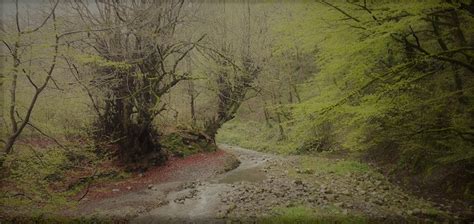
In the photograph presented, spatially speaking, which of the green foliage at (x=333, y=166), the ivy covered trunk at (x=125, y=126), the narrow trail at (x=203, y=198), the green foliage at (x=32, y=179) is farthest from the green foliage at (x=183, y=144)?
the green foliage at (x=32, y=179)

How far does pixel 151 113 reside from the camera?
11.6 metres

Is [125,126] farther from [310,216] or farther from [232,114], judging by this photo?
[310,216]

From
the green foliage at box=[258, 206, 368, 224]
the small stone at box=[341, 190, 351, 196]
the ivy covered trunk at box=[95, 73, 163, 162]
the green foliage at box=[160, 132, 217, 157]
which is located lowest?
the green foliage at box=[160, 132, 217, 157]

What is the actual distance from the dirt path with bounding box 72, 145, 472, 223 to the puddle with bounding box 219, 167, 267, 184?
0.03 m

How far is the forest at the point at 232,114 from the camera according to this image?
570 centimetres

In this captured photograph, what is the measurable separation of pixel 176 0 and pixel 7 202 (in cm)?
716

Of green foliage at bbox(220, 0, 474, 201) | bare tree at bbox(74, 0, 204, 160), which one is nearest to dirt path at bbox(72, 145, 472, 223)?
green foliage at bbox(220, 0, 474, 201)

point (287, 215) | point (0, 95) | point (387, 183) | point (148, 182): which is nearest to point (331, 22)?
point (287, 215)

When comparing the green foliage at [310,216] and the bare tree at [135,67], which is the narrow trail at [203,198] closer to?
the green foliage at [310,216]

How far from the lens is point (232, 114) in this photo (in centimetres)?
1526

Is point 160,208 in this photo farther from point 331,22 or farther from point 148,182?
point 331,22

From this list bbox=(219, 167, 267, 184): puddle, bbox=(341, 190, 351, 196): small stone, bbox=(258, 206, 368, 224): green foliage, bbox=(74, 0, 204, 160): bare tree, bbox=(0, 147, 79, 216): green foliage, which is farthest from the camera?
bbox=(219, 167, 267, 184): puddle

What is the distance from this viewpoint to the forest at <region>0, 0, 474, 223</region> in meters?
5.70

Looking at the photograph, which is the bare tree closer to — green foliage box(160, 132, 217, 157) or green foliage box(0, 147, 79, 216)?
green foliage box(160, 132, 217, 157)
